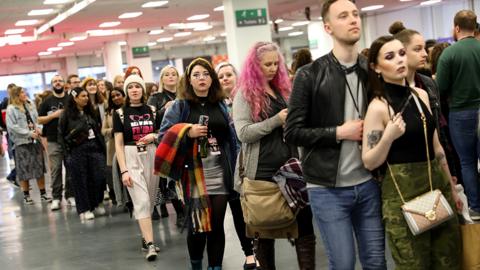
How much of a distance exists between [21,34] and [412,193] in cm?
2329

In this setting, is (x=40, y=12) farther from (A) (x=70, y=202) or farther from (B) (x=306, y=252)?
(B) (x=306, y=252)

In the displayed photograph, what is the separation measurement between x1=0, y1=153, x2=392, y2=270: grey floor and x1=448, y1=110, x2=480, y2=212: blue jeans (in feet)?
4.78

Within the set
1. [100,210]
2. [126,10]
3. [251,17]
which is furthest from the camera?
[126,10]

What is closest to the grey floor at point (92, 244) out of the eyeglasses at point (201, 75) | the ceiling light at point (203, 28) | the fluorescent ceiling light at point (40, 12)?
the eyeglasses at point (201, 75)

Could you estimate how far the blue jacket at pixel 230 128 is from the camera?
4855mm

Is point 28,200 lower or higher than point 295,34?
lower

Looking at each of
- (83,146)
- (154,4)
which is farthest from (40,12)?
(83,146)

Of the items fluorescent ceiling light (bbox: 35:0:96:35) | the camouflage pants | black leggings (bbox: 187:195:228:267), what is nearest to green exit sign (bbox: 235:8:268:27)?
fluorescent ceiling light (bbox: 35:0:96:35)

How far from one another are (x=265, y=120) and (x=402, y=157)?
44.4 inches

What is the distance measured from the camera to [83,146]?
8.80 metres

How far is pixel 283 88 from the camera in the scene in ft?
14.0

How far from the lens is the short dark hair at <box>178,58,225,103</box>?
4.89 m

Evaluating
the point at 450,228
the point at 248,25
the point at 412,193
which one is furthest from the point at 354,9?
the point at 248,25

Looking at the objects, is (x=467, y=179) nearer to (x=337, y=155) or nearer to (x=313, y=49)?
(x=337, y=155)
